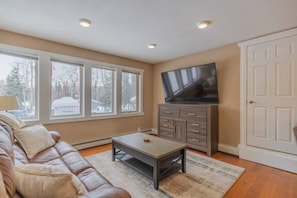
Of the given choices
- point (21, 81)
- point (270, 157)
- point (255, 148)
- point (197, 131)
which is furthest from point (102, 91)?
point (270, 157)

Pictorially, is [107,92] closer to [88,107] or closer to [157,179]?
[88,107]

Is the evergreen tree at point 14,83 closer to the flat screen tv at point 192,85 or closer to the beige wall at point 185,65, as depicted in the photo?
the beige wall at point 185,65

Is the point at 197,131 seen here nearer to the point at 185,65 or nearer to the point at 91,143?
the point at 185,65

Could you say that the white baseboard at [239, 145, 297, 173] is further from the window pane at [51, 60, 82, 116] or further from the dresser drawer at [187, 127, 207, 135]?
the window pane at [51, 60, 82, 116]

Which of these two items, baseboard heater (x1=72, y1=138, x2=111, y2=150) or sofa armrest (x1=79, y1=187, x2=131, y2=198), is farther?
baseboard heater (x1=72, y1=138, x2=111, y2=150)

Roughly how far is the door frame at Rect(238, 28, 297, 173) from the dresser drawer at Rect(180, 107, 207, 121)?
2.27ft

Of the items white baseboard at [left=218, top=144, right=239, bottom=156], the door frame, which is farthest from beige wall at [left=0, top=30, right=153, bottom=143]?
the door frame

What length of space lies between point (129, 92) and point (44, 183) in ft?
11.8

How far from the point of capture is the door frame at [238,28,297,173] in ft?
7.88

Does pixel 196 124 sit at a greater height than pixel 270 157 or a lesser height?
greater

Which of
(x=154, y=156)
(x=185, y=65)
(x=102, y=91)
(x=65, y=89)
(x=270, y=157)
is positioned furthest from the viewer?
(x=185, y=65)

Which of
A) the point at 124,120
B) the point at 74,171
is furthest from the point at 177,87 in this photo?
the point at 74,171

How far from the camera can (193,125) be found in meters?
3.28

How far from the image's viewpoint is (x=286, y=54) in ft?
8.08
